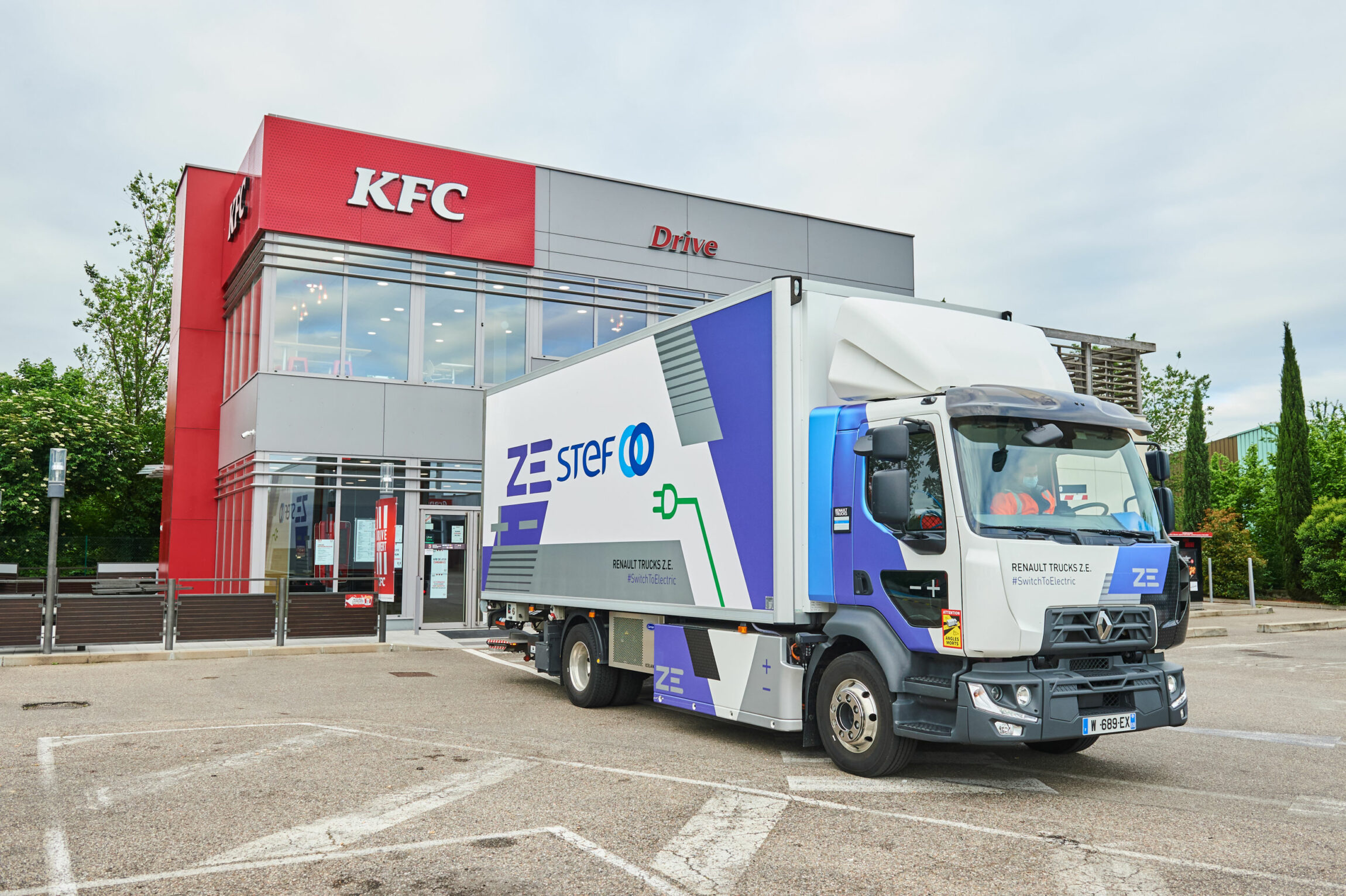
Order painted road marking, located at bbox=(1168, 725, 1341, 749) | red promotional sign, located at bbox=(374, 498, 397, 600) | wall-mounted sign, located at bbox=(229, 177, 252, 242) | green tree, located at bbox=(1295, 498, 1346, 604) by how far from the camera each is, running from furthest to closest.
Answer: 1. green tree, located at bbox=(1295, 498, 1346, 604)
2. wall-mounted sign, located at bbox=(229, 177, 252, 242)
3. red promotional sign, located at bbox=(374, 498, 397, 600)
4. painted road marking, located at bbox=(1168, 725, 1341, 749)

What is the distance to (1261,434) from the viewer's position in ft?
168

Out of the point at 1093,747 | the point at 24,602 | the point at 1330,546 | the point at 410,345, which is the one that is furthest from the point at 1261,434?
the point at 24,602

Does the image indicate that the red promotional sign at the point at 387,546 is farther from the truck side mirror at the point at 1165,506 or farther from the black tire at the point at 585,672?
the truck side mirror at the point at 1165,506

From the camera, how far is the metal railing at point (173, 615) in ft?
49.7

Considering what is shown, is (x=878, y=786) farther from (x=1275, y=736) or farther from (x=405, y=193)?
(x=405, y=193)

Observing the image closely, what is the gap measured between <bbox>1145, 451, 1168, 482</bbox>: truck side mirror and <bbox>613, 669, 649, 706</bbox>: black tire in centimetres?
524

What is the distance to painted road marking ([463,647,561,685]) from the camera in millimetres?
13295

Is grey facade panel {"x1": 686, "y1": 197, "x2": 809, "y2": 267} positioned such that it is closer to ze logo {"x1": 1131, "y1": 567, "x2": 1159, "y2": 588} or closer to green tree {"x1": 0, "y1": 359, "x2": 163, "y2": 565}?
ze logo {"x1": 1131, "y1": 567, "x2": 1159, "y2": 588}

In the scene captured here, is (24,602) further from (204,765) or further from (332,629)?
(204,765)

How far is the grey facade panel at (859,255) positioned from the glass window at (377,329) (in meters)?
10.4

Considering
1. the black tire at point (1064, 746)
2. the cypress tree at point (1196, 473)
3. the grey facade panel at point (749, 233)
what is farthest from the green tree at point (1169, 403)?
the black tire at point (1064, 746)

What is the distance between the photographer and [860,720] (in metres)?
7.05

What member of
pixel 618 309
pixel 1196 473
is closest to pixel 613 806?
pixel 618 309

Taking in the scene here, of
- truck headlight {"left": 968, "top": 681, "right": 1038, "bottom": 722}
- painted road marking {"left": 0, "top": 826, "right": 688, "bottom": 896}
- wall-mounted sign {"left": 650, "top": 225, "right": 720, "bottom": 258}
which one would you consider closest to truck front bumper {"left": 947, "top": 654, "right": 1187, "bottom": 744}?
truck headlight {"left": 968, "top": 681, "right": 1038, "bottom": 722}
